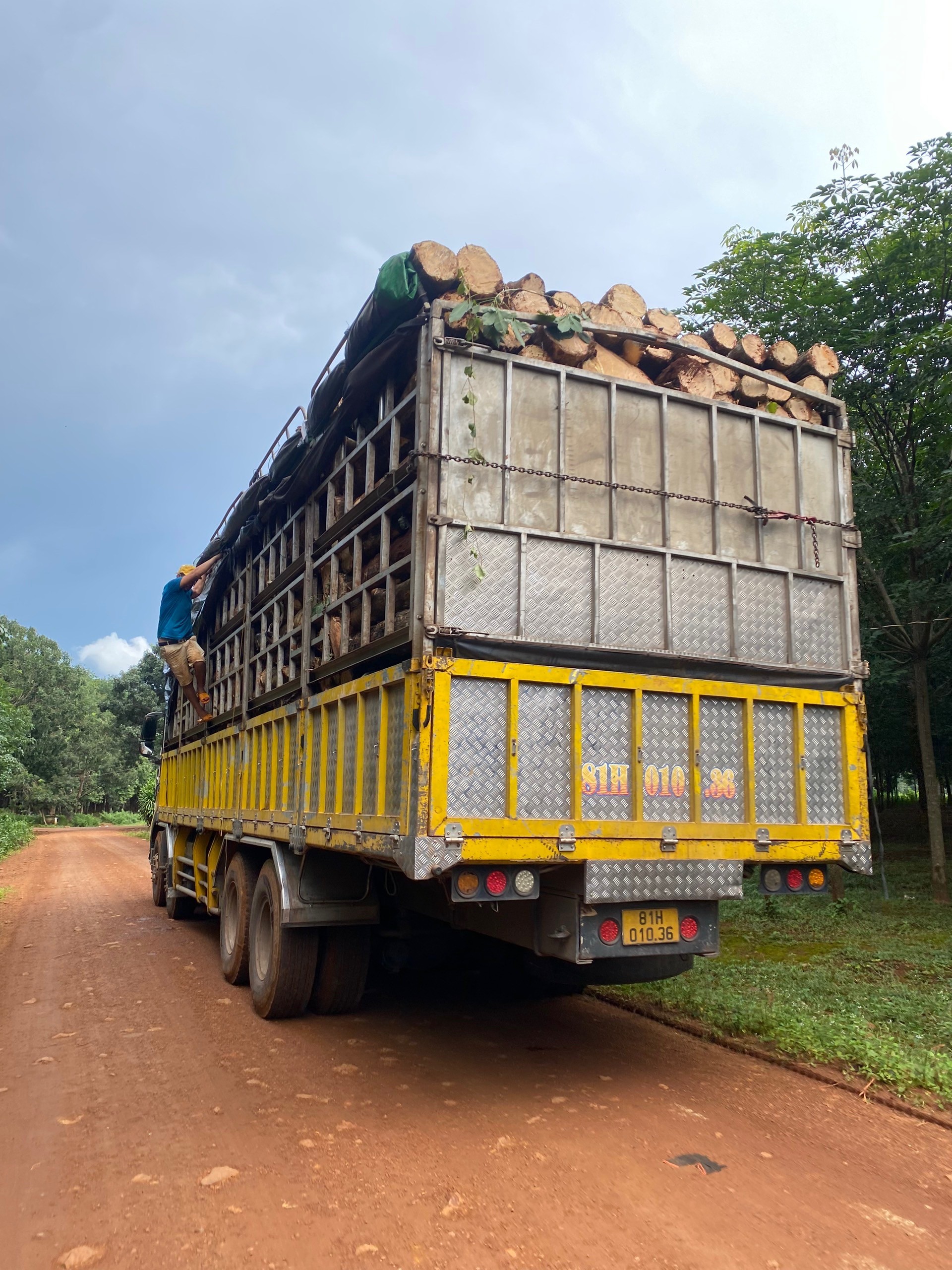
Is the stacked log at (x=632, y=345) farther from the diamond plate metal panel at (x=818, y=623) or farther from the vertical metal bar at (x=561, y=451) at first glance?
the diamond plate metal panel at (x=818, y=623)

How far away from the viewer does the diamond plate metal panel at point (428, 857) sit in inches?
159

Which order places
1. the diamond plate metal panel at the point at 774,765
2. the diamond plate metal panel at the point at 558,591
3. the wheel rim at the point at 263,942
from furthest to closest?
the wheel rim at the point at 263,942, the diamond plate metal panel at the point at 774,765, the diamond plate metal panel at the point at 558,591

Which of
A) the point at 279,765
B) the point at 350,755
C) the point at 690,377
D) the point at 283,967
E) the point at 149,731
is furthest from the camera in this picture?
the point at 149,731

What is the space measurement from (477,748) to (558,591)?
1021 millimetres

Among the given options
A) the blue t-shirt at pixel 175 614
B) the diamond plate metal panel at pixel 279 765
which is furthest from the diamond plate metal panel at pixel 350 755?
the blue t-shirt at pixel 175 614

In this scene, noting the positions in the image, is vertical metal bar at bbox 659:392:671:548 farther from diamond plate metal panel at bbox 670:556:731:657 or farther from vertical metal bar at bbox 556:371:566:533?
vertical metal bar at bbox 556:371:566:533

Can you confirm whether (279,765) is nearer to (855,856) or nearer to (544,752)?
(544,752)

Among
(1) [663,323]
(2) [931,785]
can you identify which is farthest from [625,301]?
(2) [931,785]

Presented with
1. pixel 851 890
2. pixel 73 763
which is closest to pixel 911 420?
pixel 851 890

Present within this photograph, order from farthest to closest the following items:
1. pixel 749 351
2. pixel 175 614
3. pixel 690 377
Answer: pixel 175 614, pixel 749 351, pixel 690 377

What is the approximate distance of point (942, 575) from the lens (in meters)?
11.6

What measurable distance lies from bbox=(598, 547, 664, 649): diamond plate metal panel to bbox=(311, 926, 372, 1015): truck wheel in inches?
118

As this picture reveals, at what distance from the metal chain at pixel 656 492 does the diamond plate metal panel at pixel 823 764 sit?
3.15 feet

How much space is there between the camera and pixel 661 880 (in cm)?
447
